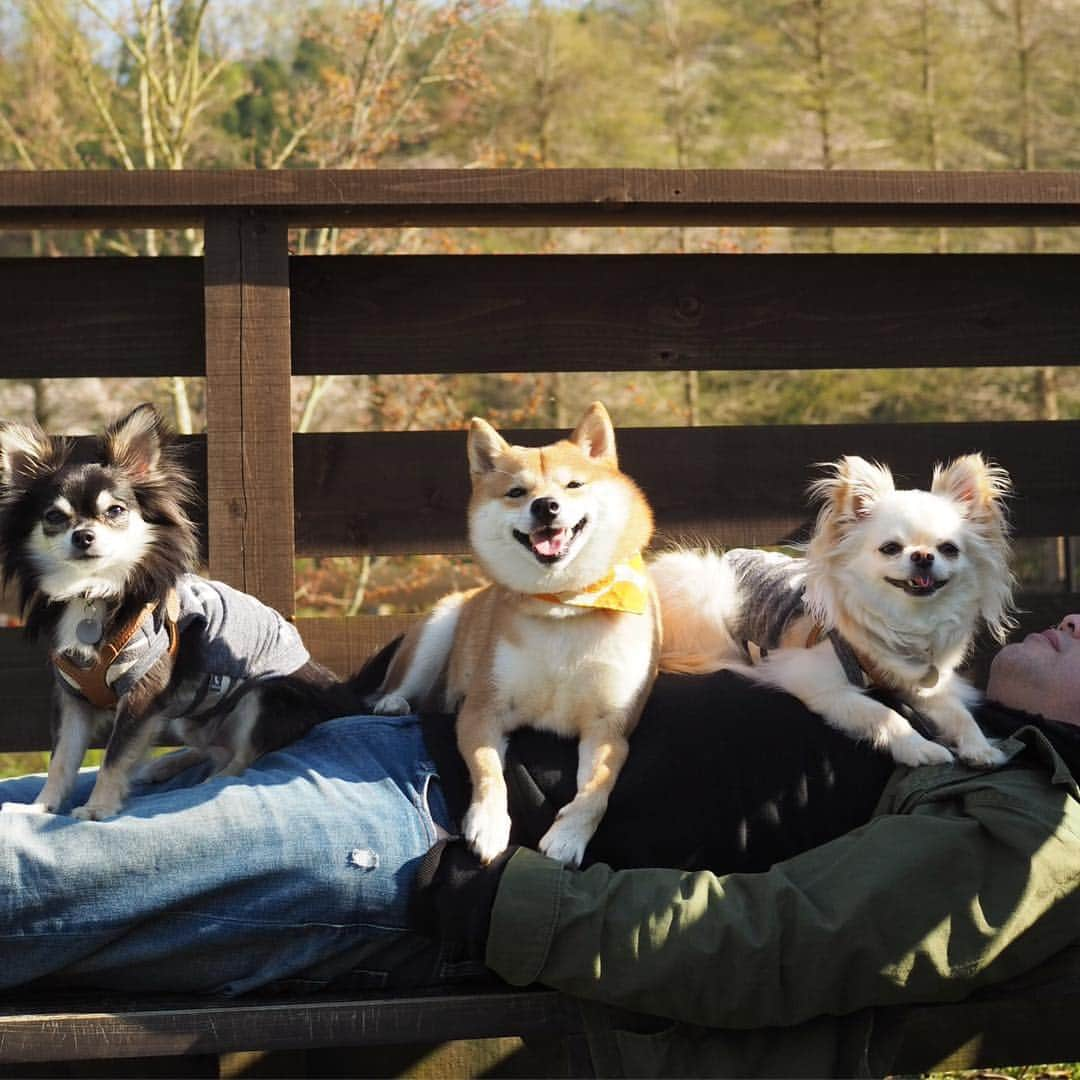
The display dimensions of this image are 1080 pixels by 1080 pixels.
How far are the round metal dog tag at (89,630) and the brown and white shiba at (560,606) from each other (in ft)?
2.33

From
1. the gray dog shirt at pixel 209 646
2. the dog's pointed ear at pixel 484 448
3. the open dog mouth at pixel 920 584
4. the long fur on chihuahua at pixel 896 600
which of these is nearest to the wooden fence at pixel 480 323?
the gray dog shirt at pixel 209 646

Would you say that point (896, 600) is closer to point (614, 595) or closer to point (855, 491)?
point (855, 491)

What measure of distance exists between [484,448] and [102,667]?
0.86m

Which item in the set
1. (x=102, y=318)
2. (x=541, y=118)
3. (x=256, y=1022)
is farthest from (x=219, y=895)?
(x=541, y=118)

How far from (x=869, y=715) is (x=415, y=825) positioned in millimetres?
877

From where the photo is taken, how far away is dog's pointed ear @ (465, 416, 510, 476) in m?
2.55

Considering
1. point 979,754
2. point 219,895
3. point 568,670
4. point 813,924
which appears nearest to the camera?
point 813,924

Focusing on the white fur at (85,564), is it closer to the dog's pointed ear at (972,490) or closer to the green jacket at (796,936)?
the green jacket at (796,936)

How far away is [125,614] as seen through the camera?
242cm

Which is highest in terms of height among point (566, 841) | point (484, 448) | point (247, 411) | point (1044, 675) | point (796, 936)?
point (247, 411)

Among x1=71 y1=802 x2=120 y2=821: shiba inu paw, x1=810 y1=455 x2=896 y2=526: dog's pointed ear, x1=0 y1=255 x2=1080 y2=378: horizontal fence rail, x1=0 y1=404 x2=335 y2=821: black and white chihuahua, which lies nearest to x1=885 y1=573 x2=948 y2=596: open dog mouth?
x1=810 y1=455 x2=896 y2=526: dog's pointed ear

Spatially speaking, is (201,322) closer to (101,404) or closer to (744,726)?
(744,726)

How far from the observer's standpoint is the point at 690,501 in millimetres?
3166

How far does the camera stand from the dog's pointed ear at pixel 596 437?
101 inches
